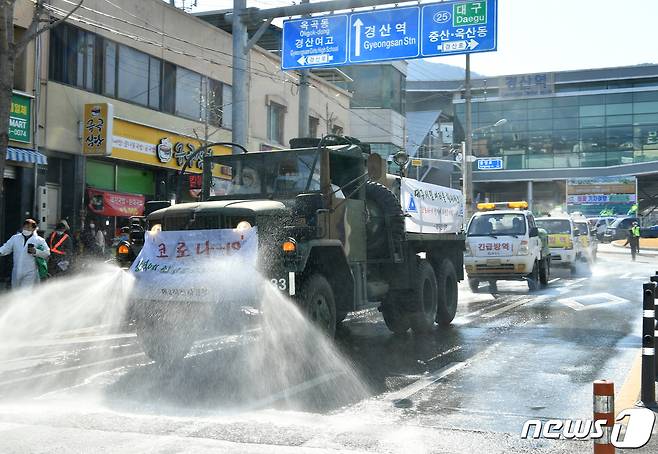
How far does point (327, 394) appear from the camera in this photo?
6.74 m

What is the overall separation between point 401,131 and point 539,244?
3093 centimetres

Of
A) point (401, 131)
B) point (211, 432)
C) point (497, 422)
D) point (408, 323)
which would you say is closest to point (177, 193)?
point (408, 323)

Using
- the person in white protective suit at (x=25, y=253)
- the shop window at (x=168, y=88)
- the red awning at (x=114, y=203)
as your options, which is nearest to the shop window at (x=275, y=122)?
the shop window at (x=168, y=88)

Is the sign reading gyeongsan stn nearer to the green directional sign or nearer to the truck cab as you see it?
the green directional sign

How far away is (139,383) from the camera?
288 inches

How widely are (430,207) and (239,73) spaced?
7.90 m

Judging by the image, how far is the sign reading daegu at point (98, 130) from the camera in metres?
18.9

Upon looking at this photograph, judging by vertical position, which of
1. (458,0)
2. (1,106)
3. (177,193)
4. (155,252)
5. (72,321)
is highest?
(458,0)

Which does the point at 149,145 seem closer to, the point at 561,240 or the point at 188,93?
the point at 188,93

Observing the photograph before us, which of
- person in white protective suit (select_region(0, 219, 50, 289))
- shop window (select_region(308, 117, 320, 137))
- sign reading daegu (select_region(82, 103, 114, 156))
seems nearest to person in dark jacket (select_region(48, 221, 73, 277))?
person in white protective suit (select_region(0, 219, 50, 289))

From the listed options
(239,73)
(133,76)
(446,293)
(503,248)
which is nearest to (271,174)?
(446,293)

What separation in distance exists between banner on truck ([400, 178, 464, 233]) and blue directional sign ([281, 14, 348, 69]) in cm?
676

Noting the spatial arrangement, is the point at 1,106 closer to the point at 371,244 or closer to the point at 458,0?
the point at 371,244

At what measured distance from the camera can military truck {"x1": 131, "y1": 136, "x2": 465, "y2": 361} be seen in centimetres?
790
